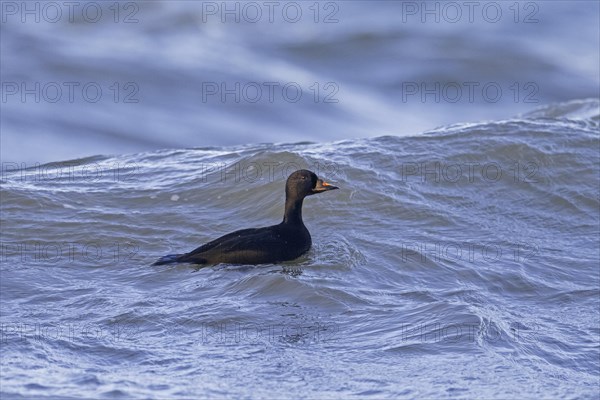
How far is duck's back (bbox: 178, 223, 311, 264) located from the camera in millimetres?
8883

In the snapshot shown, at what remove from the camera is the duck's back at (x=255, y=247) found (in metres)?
8.88

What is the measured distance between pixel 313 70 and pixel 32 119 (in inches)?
187

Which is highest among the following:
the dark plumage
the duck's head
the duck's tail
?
the duck's head

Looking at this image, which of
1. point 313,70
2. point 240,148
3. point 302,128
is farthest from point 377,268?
point 313,70

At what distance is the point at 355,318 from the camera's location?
25.2 ft

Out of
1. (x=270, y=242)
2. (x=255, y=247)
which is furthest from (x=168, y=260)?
(x=270, y=242)

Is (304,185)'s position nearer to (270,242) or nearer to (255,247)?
(270,242)

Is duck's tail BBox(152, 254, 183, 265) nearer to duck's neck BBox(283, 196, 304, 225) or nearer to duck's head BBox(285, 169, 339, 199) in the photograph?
duck's neck BBox(283, 196, 304, 225)

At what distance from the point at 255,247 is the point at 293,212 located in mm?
727

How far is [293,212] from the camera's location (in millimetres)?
9625

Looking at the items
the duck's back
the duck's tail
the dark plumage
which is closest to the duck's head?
the dark plumage

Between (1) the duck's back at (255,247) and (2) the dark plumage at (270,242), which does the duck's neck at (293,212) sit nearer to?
(2) the dark plumage at (270,242)

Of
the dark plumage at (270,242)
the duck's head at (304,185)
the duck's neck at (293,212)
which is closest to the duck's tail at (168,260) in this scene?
the dark plumage at (270,242)

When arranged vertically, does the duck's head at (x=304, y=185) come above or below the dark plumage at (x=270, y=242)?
above
